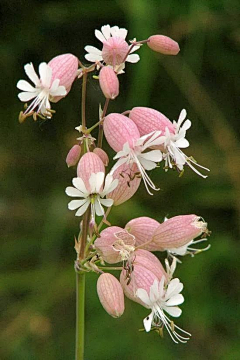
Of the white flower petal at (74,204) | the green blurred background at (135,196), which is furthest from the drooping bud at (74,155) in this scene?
the green blurred background at (135,196)

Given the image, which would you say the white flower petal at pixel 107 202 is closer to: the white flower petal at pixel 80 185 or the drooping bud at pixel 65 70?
the white flower petal at pixel 80 185

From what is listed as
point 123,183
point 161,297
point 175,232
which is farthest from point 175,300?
point 123,183

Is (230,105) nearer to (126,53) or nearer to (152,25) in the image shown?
(152,25)

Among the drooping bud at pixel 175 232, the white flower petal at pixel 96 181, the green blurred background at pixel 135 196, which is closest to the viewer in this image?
the white flower petal at pixel 96 181

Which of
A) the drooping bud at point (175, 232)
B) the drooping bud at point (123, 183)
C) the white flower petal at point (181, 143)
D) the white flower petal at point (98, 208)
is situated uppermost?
the white flower petal at point (181, 143)

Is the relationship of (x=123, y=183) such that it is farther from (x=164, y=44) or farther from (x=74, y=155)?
(x=164, y=44)

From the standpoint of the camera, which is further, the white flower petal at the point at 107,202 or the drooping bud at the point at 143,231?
Result: the drooping bud at the point at 143,231

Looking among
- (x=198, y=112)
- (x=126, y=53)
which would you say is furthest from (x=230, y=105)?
(x=126, y=53)
